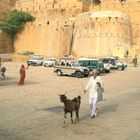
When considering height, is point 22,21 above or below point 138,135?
above

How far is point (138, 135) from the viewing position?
926 centimetres

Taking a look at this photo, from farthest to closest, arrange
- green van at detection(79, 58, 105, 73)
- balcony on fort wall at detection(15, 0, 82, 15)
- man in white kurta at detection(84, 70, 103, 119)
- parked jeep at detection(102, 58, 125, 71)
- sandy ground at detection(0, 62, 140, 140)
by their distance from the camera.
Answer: balcony on fort wall at detection(15, 0, 82, 15)
parked jeep at detection(102, 58, 125, 71)
green van at detection(79, 58, 105, 73)
man in white kurta at detection(84, 70, 103, 119)
sandy ground at detection(0, 62, 140, 140)

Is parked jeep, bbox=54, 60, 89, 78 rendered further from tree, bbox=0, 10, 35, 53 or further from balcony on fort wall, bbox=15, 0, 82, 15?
balcony on fort wall, bbox=15, 0, 82, 15

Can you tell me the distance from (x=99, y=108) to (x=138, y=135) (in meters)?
3.93

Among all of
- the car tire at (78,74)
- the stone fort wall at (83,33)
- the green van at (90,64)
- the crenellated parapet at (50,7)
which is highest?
the crenellated parapet at (50,7)

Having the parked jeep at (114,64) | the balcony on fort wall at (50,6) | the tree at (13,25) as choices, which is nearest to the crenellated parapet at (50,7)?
the balcony on fort wall at (50,6)

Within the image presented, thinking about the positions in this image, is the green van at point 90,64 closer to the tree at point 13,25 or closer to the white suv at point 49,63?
the white suv at point 49,63

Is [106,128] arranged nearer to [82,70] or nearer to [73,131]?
[73,131]

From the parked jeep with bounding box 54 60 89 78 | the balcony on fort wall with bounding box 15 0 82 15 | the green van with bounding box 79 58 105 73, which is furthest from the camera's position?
the balcony on fort wall with bounding box 15 0 82 15

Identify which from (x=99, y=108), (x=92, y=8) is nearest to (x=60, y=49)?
(x=92, y=8)

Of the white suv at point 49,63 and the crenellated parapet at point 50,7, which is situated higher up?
the crenellated parapet at point 50,7

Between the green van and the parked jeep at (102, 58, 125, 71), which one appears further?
the parked jeep at (102, 58, 125, 71)

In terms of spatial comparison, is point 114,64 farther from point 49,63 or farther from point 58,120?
point 58,120

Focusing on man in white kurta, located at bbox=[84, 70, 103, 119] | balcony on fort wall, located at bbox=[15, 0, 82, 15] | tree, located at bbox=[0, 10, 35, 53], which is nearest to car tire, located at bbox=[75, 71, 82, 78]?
man in white kurta, located at bbox=[84, 70, 103, 119]
